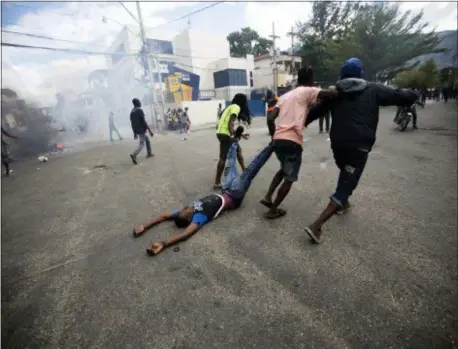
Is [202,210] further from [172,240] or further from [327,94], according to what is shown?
[327,94]

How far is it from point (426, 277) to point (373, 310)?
691 mm

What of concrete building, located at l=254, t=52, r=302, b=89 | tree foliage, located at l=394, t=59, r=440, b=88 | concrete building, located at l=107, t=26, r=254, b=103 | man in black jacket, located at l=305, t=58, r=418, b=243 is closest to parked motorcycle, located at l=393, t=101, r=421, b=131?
man in black jacket, located at l=305, t=58, r=418, b=243

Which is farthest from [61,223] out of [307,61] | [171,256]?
[307,61]

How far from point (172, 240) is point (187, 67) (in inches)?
1412

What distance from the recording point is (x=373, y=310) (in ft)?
6.44

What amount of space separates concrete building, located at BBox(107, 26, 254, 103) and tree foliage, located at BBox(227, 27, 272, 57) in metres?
13.1

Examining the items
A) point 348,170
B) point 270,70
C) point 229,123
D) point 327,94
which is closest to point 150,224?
point 229,123

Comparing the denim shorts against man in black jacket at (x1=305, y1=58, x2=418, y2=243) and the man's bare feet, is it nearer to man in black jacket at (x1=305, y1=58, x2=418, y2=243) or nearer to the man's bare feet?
man in black jacket at (x1=305, y1=58, x2=418, y2=243)

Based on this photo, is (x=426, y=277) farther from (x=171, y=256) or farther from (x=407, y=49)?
(x=407, y=49)

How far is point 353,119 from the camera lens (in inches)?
103

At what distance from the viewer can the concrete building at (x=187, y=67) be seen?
2742 centimetres

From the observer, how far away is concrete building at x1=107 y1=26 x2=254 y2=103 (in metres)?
27.4

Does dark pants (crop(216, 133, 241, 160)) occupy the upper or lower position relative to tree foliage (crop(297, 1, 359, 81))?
lower

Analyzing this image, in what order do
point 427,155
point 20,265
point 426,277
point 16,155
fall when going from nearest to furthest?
point 426,277, point 20,265, point 427,155, point 16,155
